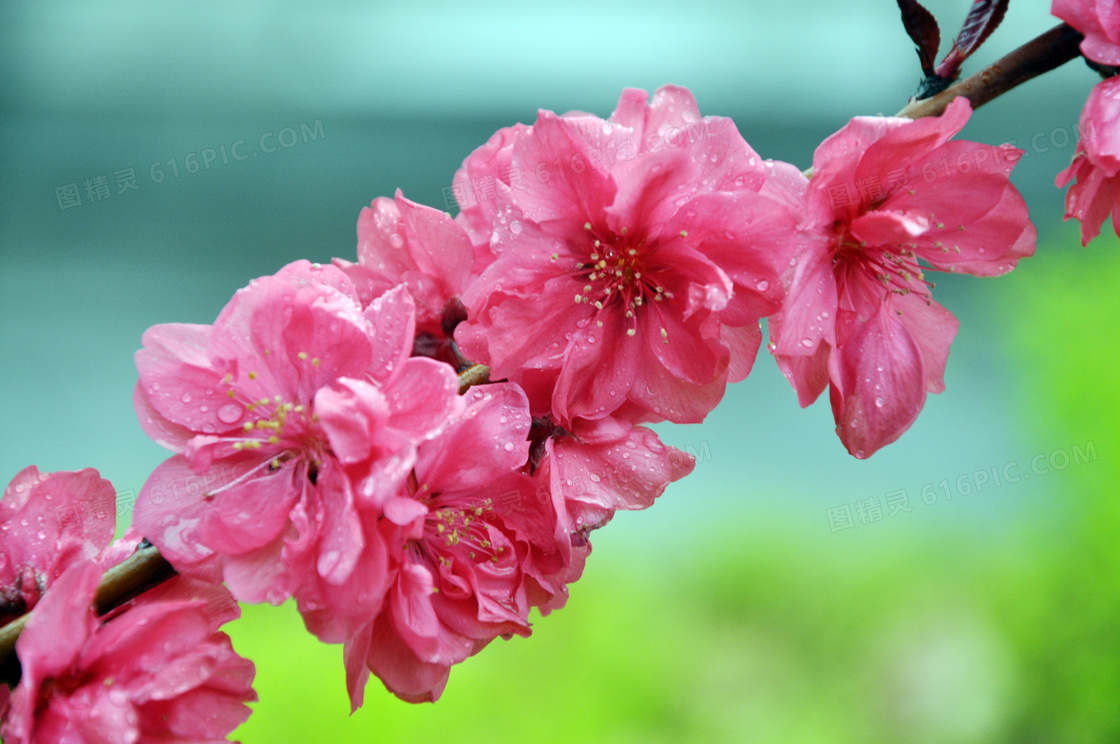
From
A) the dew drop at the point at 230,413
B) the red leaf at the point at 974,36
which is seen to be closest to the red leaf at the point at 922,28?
the red leaf at the point at 974,36

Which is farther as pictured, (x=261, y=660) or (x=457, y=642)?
(x=261, y=660)

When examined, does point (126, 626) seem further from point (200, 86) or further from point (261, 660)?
point (200, 86)

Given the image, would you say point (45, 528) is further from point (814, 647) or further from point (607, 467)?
point (814, 647)

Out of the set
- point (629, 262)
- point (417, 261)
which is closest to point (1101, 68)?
point (629, 262)

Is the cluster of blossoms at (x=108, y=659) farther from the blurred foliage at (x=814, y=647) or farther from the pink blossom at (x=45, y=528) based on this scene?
the blurred foliage at (x=814, y=647)

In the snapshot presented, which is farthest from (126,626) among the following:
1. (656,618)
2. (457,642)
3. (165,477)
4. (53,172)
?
(53,172)
